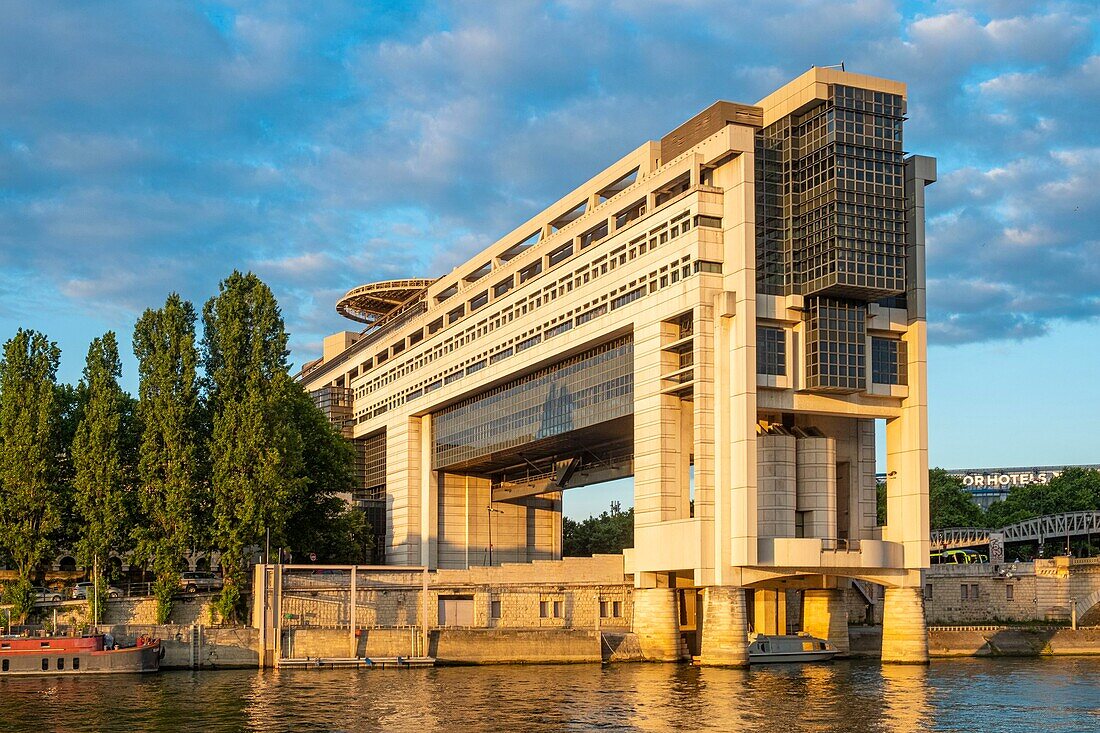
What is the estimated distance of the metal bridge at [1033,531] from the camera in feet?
508

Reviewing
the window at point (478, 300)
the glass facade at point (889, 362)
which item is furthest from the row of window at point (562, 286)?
the glass facade at point (889, 362)

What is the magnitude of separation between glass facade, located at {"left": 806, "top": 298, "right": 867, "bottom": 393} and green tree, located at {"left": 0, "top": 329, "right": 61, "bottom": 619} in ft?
181

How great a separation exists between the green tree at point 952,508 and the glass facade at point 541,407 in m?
79.8

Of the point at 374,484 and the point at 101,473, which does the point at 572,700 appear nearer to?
the point at 101,473

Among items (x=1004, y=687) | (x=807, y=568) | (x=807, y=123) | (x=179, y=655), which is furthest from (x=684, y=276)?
(x=179, y=655)

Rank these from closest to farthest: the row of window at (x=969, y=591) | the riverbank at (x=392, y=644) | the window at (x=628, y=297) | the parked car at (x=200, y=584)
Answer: the riverbank at (x=392, y=644) → the window at (x=628, y=297) → the parked car at (x=200, y=584) → the row of window at (x=969, y=591)

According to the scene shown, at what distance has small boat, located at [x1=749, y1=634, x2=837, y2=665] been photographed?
9406 cm

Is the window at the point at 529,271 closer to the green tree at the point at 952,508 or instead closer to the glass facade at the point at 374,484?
the glass facade at the point at 374,484

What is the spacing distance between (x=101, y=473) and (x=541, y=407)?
3668 cm

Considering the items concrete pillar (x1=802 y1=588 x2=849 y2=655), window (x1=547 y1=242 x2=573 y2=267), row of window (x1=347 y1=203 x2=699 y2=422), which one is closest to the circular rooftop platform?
row of window (x1=347 y1=203 x2=699 y2=422)

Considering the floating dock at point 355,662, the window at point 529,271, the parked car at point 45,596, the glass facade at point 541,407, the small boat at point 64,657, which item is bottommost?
the floating dock at point 355,662

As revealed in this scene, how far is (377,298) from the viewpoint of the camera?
160 m

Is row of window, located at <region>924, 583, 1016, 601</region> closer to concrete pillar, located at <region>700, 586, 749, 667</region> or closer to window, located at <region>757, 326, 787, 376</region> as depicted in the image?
concrete pillar, located at <region>700, 586, 749, 667</region>

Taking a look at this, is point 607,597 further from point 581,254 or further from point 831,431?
point 581,254
